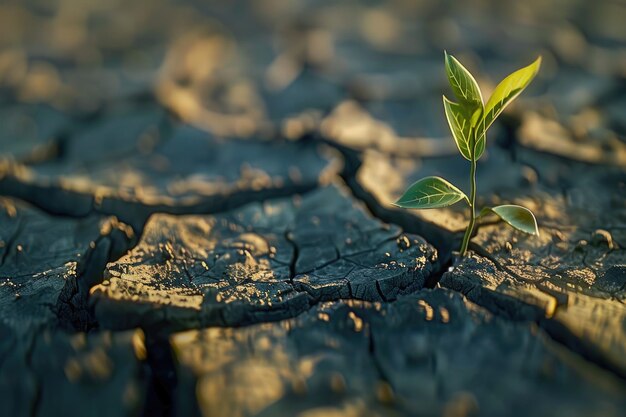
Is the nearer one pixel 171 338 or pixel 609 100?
pixel 171 338

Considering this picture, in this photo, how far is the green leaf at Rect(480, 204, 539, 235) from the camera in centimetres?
133

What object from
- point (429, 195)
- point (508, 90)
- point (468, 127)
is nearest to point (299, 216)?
point (429, 195)

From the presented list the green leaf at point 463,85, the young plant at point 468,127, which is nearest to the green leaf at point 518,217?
the young plant at point 468,127

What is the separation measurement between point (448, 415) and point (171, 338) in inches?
23.6

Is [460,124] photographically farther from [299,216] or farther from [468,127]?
[299,216]

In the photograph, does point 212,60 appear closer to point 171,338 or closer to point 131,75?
point 131,75

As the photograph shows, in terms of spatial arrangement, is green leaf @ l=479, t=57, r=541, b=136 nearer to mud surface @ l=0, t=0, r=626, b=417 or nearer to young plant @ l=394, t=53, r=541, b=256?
young plant @ l=394, t=53, r=541, b=256

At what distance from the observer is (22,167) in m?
2.08

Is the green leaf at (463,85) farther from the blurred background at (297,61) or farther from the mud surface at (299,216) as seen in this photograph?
the blurred background at (297,61)

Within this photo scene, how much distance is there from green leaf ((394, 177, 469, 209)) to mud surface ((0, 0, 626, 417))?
0.62ft

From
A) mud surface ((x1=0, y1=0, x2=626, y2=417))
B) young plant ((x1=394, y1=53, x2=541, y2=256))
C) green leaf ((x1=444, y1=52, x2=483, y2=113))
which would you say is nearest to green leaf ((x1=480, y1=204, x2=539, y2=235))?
young plant ((x1=394, y1=53, x2=541, y2=256))

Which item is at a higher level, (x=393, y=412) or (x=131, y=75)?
(x=131, y=75)

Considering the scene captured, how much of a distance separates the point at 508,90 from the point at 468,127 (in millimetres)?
145

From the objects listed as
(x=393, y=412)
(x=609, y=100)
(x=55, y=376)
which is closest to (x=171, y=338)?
(x=55, y=376)
